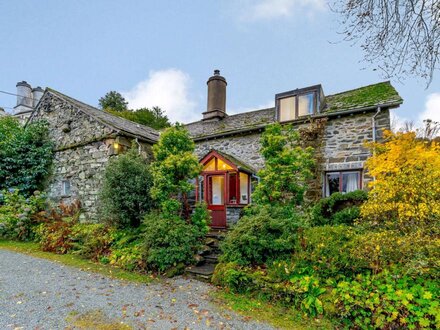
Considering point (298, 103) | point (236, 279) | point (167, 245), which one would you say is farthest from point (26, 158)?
point (298, 103)

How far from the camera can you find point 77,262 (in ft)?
22.6

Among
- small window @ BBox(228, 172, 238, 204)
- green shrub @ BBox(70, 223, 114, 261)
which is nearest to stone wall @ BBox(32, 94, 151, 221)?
green shrub @ BBox(70, 223, 114, 261)

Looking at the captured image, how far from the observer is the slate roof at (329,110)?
8.47 metres

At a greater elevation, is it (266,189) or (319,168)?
(319,168)

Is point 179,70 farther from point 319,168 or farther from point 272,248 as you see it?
point 272,248

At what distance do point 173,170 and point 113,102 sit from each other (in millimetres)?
25855

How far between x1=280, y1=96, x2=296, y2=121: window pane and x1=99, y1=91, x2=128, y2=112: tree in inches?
945

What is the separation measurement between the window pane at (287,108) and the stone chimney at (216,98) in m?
4.11

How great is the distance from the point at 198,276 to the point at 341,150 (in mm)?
6764

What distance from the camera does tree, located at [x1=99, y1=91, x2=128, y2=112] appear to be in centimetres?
2888

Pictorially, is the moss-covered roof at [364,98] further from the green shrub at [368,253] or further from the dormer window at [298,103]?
the green shrub at [368,253]

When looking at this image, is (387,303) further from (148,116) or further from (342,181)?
(148,116)

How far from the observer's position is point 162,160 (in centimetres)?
773

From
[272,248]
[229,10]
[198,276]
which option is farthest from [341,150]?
[198,276]
